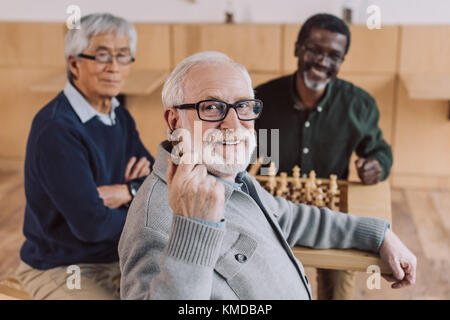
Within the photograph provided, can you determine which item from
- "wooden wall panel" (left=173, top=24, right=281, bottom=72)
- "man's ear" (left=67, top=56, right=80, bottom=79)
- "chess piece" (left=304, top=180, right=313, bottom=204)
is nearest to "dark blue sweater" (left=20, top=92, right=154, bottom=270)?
"man's ear" (left=67, top=56, right=80, bottom=79)

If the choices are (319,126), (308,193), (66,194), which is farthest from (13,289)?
(319,126)

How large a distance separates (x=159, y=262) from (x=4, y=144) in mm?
4354

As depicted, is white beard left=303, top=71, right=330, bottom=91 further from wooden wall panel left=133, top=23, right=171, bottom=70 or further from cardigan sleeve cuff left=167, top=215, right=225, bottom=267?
wooden wall panel left=133, top=23, right=171, bottom=70

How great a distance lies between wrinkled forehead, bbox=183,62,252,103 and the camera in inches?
47.5

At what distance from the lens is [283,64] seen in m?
4.32

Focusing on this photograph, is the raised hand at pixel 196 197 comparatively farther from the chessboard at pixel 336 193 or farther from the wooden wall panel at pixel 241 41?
the wooden wall panel at pixel 241 41

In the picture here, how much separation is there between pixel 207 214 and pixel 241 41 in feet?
11.6

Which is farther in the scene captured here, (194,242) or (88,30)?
(88,30)

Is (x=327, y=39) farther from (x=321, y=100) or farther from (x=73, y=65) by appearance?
(x=73, y=65)

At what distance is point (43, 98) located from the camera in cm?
473

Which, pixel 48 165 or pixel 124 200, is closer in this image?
pixel 48 165

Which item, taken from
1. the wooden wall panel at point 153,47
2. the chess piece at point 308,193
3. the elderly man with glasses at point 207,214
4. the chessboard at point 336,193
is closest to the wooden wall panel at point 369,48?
the wooden wall panel at point 153,47

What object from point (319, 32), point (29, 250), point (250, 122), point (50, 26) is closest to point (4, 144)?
point (50, 26)

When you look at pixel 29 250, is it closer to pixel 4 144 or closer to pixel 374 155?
pixel 374 155
